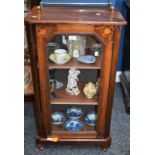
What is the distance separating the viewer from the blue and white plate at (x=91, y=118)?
1.63 metres

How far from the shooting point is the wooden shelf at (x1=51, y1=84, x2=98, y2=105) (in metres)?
1.52

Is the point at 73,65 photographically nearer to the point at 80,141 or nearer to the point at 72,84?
the point at 72,84

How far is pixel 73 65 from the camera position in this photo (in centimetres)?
140

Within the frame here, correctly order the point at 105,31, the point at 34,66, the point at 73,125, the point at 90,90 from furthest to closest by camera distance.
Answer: the point at 73,125 < the point at 90,90 < the point at 34,66 < the point at 105,31

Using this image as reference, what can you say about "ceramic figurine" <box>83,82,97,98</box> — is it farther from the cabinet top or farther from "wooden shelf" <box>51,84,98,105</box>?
the cabinet top

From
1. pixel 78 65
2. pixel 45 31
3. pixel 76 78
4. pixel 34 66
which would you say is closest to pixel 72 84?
pixel 76 78

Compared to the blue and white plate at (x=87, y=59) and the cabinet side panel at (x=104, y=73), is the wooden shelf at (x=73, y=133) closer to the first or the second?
the cabinet side panel at (x=104, y=73)

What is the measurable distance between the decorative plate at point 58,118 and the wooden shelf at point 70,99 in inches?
6.1

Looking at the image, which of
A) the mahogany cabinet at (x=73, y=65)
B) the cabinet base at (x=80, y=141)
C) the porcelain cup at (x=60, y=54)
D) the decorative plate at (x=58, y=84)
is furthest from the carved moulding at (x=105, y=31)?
the cabinet base at (x=80, y=141)

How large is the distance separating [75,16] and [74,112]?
0.71 m
